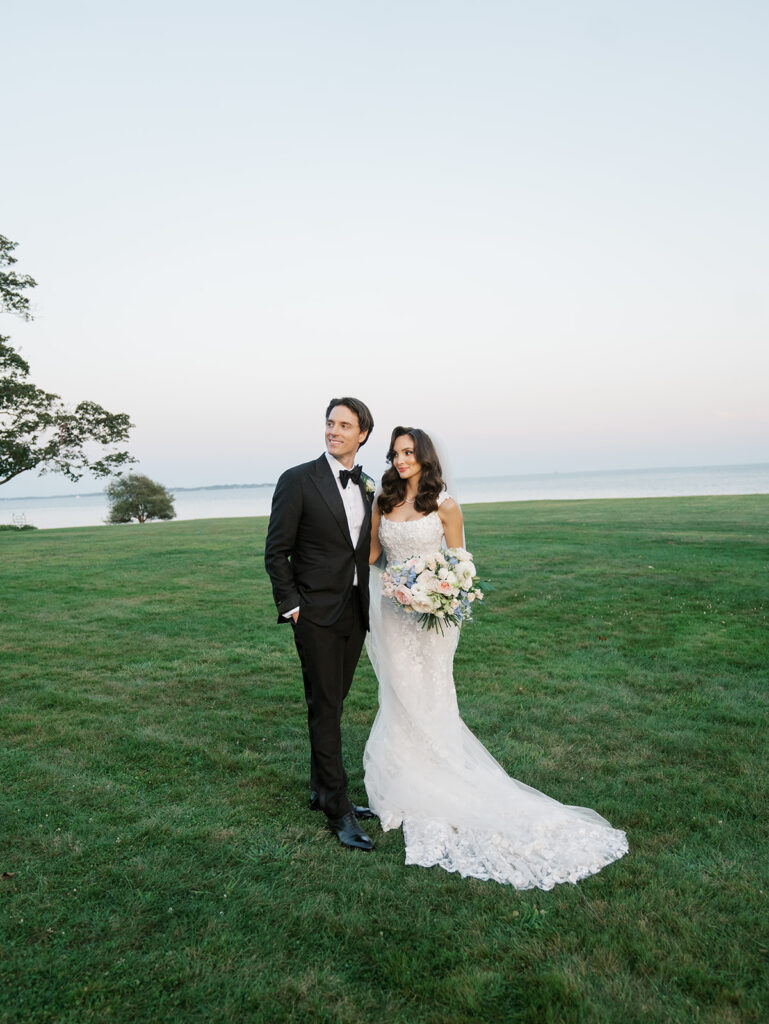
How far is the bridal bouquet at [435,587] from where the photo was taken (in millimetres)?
5406

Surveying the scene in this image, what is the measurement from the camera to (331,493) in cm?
518

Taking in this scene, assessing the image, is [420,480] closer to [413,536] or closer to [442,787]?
[413,536]

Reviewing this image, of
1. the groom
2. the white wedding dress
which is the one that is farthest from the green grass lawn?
the groom

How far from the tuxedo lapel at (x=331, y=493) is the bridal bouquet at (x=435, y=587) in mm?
593

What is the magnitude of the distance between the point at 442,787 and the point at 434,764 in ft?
0.77

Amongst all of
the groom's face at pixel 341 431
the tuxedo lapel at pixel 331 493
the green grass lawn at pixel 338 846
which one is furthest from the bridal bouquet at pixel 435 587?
the green grass lawn at pixel 338 846

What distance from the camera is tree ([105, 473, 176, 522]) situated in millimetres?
58062

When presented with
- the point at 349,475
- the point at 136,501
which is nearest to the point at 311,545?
the point at 349,475

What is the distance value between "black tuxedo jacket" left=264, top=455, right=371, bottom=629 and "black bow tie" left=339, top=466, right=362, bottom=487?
8 centimetres

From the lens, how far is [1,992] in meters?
3.29

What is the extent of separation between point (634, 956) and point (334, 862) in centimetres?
186

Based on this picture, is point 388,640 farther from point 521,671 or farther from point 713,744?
point 521,671

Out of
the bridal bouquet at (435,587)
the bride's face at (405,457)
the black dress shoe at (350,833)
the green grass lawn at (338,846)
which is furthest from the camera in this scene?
the bride's face at (405,457)

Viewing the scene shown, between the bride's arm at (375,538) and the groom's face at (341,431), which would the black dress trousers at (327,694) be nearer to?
the bride's arm at (375,538)
